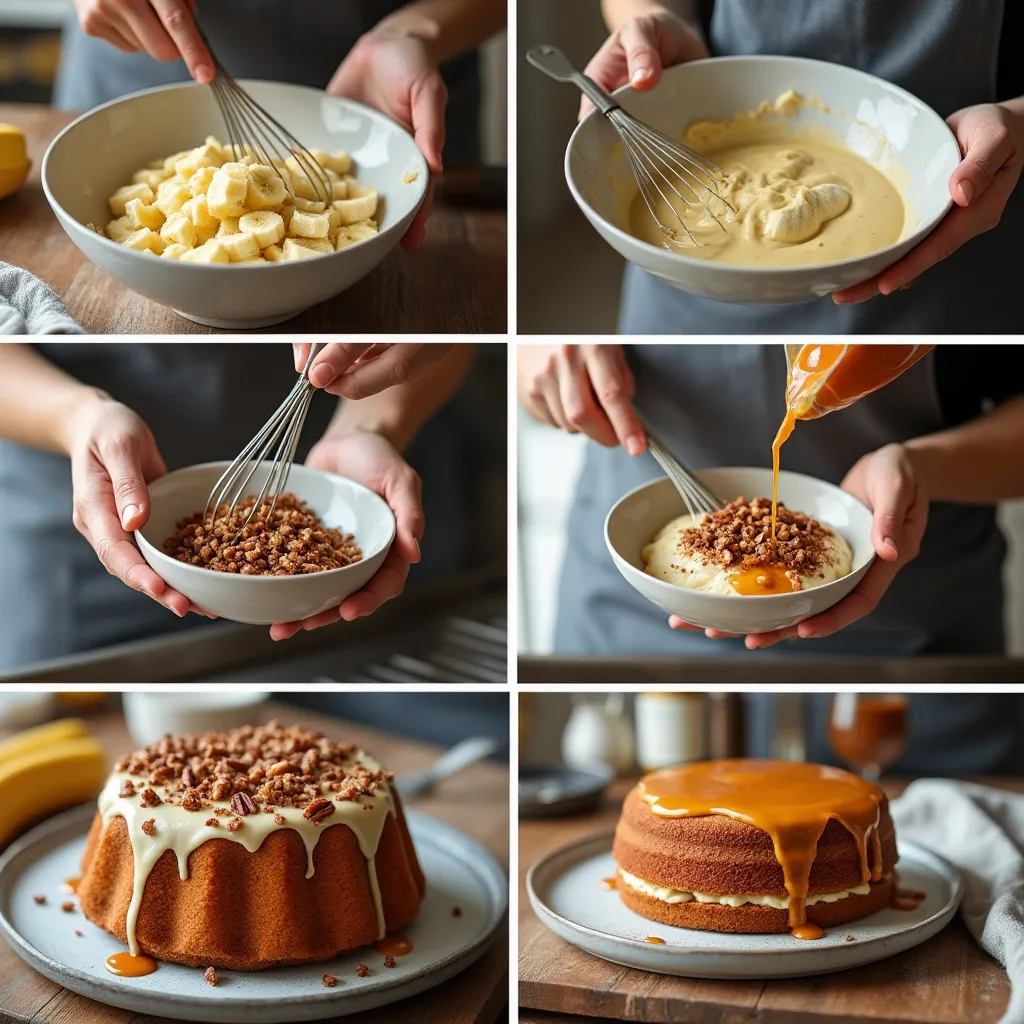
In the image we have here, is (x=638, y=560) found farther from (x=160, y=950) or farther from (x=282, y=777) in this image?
(x=160, y=950)

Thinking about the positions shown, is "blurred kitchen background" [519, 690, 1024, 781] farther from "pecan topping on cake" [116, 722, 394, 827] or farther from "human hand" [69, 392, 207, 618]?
"human hand" [69, 392, 207, 618]

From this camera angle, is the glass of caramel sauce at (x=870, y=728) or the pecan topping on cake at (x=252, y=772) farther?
the glass of caramel sauce at (x=870, y=728)

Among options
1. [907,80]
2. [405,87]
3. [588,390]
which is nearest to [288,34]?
[405,87]

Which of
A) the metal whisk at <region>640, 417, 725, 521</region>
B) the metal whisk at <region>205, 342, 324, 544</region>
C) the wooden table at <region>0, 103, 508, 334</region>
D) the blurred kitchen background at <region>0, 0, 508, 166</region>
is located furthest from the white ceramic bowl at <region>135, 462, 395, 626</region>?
the blurred kitchen background at <region>0, 0, 508, 166</region>

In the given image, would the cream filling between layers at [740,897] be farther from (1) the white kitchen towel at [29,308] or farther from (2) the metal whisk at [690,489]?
(1) the white kitchen towel at [29,308]

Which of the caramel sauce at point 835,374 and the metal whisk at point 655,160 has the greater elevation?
the metal whisk at point 655,160

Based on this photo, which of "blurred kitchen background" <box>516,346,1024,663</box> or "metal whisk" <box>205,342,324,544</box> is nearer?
"metal whisk" <box>205,342,324,544</box>

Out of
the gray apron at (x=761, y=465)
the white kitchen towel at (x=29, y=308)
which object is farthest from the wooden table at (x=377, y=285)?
the gray apron at (x=761, y=465)
